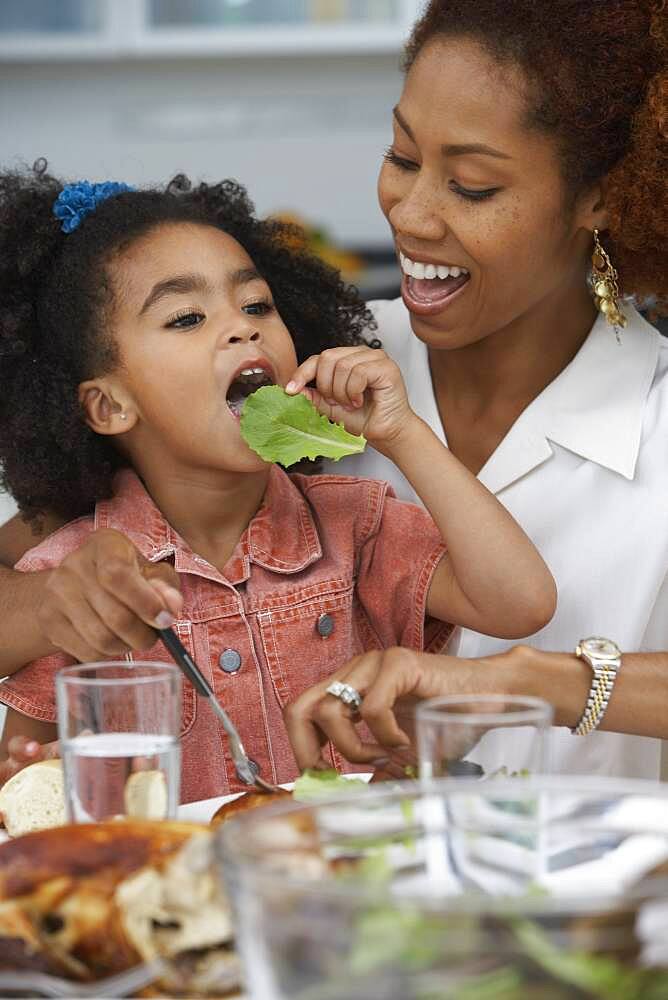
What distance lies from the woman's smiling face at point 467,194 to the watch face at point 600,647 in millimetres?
521

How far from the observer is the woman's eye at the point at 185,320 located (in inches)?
65.4

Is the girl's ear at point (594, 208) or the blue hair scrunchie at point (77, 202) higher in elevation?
the blue hair scrunchie at point (77, 202)

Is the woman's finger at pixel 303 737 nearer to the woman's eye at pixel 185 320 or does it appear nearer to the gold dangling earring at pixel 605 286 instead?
the woman's eye at pixel 185 320

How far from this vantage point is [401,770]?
3.83 feet

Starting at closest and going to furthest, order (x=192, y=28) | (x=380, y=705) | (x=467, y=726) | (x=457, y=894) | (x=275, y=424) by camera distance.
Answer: (x=457, y=894), (x=467, y=726), (x=380, y=705), (x=275, y=424), (x=192, y=28)

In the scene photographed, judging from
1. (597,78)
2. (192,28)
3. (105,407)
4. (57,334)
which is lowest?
(105,407)

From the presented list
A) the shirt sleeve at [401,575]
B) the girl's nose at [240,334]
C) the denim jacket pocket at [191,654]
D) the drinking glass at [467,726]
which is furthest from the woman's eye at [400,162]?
the drinking glass at [467,726]

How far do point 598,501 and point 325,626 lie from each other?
422mm

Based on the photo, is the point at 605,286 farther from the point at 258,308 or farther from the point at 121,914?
the point at 121,914

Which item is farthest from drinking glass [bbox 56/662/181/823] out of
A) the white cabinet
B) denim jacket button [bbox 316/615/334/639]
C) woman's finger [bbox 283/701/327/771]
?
the white cabinet

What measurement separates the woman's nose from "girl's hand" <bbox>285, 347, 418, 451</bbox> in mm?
195

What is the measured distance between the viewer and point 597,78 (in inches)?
67.8

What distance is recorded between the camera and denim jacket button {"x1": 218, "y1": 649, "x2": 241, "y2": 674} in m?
1.64

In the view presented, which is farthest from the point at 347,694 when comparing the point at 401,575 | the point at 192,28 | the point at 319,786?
the point at 192,28
